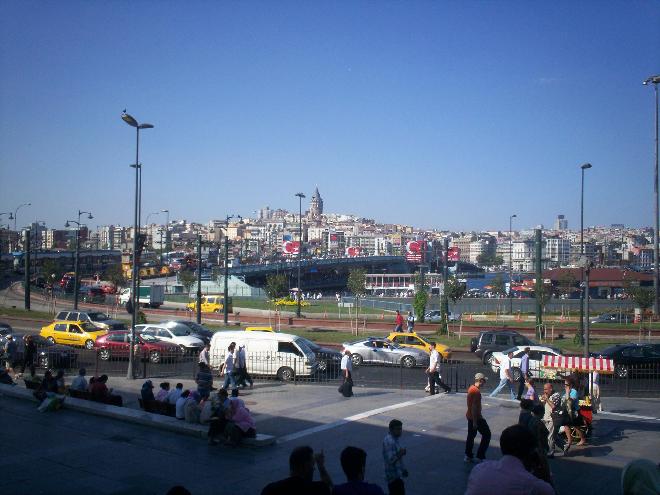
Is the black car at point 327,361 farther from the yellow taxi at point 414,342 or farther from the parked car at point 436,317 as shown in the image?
the parked car at point 436,317

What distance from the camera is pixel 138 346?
2258cm

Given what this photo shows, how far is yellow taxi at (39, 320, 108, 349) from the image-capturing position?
27.5 metres

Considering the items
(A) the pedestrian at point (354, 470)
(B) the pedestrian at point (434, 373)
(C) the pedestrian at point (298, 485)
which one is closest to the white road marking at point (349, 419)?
(B) the pedestrian at point (434, 373)

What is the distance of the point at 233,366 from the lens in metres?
17.2

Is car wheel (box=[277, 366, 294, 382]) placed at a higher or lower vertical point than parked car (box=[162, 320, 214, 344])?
lower

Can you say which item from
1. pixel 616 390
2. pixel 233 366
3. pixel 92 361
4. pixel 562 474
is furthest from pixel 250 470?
pixel 92 361

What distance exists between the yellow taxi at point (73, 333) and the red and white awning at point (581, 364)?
19200mm

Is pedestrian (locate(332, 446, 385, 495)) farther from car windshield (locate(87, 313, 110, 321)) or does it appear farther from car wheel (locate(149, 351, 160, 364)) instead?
car windshield (locate(87, 313, 110, 321))

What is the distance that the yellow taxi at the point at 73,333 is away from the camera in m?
27.5

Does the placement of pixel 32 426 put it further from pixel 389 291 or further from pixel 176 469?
pixel 389 291

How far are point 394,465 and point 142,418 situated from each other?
7149 mm

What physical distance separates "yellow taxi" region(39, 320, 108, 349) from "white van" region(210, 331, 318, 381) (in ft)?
32.7

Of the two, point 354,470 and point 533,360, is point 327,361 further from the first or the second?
point 354,470

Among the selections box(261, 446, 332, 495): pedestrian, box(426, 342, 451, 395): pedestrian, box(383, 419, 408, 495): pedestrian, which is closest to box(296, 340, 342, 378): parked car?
box(426, 342, 451, 395): pedestrian
